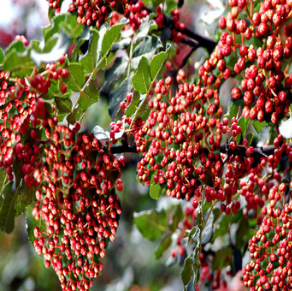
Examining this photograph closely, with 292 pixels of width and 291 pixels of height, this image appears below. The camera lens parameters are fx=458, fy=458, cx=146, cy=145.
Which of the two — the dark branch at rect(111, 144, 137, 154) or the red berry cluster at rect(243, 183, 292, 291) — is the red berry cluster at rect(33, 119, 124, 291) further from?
the red berry cluster at rect(243, 183, 292, 291)

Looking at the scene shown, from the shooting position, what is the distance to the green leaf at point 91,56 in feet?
2.13

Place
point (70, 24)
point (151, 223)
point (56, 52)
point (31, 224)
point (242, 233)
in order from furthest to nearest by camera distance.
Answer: point (151, 223) < point (242, 233) < point (31, 224) < point (70, 24) < point (56, 52)

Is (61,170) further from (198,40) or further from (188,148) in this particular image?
(198,40)

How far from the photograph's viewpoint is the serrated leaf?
79cm

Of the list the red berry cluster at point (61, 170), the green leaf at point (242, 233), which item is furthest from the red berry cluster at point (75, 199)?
the green leaf at point (242, 233)

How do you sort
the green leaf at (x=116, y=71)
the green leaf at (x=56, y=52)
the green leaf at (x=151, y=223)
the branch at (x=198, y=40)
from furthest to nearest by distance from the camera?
Answer: the green leaf at (x=151, y=223) < the branch at (x=198, y=40) < the green leaf at (x=116, y=71) < the green leaf at (x=56, y=52)

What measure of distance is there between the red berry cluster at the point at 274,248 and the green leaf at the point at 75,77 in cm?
37

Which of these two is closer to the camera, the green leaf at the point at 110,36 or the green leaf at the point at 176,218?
the green leaf at the point at 110,36

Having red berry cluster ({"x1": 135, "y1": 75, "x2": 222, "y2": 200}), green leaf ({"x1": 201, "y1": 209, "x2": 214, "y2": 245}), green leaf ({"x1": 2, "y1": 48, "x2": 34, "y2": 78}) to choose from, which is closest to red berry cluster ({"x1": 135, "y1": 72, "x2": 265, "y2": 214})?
red berry cluster ({"x1": 135, "y1": 75, "x2": 222, "y2": 200})

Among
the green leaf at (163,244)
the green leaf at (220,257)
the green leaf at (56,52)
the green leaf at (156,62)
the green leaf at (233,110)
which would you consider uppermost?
the green leaf at (56,52)

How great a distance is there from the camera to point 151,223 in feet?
3.60

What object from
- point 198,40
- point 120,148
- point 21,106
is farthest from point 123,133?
point 198,40

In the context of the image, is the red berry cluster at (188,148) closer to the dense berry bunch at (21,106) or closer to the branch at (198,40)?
the dense berry bunch at (21,106)

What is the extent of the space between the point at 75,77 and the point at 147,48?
187 millimetres
